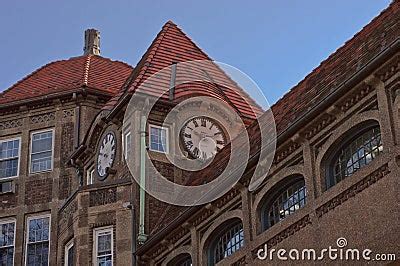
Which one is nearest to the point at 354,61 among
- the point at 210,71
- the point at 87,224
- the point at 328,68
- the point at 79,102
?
the point at 328,68

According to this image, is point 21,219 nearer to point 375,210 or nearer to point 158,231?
point 158,231

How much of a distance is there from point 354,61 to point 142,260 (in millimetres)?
8907

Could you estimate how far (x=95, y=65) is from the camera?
35969 mm

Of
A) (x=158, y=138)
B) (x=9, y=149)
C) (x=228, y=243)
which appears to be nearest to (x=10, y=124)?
(x=9, y=149)

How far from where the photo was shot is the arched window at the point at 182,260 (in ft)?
84.3

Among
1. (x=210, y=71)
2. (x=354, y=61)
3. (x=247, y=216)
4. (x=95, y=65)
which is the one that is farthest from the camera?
(x=95, y=65)

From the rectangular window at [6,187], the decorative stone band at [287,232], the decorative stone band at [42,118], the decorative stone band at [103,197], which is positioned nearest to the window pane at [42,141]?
the decorative stone band at [42,118]

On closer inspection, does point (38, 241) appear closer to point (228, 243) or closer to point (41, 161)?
point (41, 161)

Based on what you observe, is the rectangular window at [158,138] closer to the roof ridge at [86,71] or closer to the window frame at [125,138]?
the window frame at [125,138]

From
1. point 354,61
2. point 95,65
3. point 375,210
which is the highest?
point 95,65

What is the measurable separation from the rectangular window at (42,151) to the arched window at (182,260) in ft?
26.2

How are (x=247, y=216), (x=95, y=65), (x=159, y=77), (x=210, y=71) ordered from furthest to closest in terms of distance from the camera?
(x=95, y=65) → (x=210, y=71) → (x=159, y=77) → (x=247, y=216)

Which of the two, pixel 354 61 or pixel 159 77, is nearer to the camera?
pixel 354 61

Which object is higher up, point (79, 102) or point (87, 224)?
point (79, 102)
